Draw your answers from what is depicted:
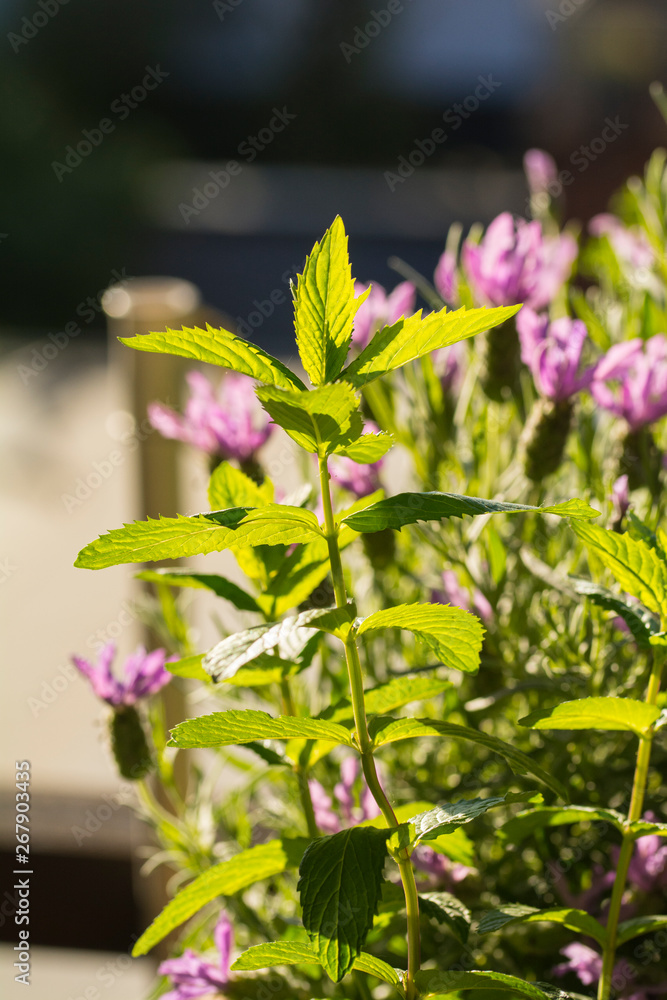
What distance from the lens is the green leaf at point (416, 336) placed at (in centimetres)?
23

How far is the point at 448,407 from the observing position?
1.62ft

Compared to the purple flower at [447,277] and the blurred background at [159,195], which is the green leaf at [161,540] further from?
the blurred background at [159,195]

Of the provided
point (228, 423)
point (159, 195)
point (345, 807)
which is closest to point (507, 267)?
point (228, 423)

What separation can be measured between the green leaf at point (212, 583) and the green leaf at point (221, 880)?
0.25ft

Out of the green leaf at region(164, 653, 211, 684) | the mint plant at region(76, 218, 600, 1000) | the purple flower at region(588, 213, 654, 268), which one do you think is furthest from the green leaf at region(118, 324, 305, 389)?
the purple flower at region(588, 213, 654, 268)

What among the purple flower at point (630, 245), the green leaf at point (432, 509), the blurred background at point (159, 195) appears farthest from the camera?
the blurred background at point (159, 195)

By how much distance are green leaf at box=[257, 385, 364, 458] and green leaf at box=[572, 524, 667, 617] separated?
70 millimetres

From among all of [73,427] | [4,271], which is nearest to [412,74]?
[4,271]

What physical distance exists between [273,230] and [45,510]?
8.86ft

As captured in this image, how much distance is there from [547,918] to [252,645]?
4.7 inches

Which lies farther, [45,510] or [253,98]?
Result: [253,98]

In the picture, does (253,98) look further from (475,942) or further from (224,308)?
(475,942)

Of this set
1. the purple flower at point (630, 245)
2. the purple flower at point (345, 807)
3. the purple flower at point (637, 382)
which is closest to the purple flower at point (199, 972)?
the purple flower at point (345, 807)

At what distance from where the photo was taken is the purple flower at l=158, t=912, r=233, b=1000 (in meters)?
0.38
